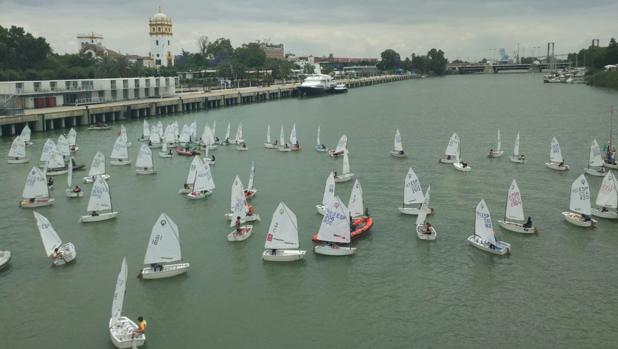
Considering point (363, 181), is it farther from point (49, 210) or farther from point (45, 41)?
point (45, 41)

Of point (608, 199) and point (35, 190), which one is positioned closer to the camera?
point (608, 199)

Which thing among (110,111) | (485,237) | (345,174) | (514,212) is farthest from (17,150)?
(514,212)

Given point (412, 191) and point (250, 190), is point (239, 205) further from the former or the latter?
point (412, 191)

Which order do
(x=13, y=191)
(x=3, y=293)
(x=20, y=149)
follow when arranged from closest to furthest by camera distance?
(x=3, y=293), (x=13, y=191), (x=20, y=149)

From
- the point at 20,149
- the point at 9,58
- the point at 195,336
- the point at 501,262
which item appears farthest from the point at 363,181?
the point at 9,58

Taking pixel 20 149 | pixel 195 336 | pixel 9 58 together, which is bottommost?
pixel 195 336
